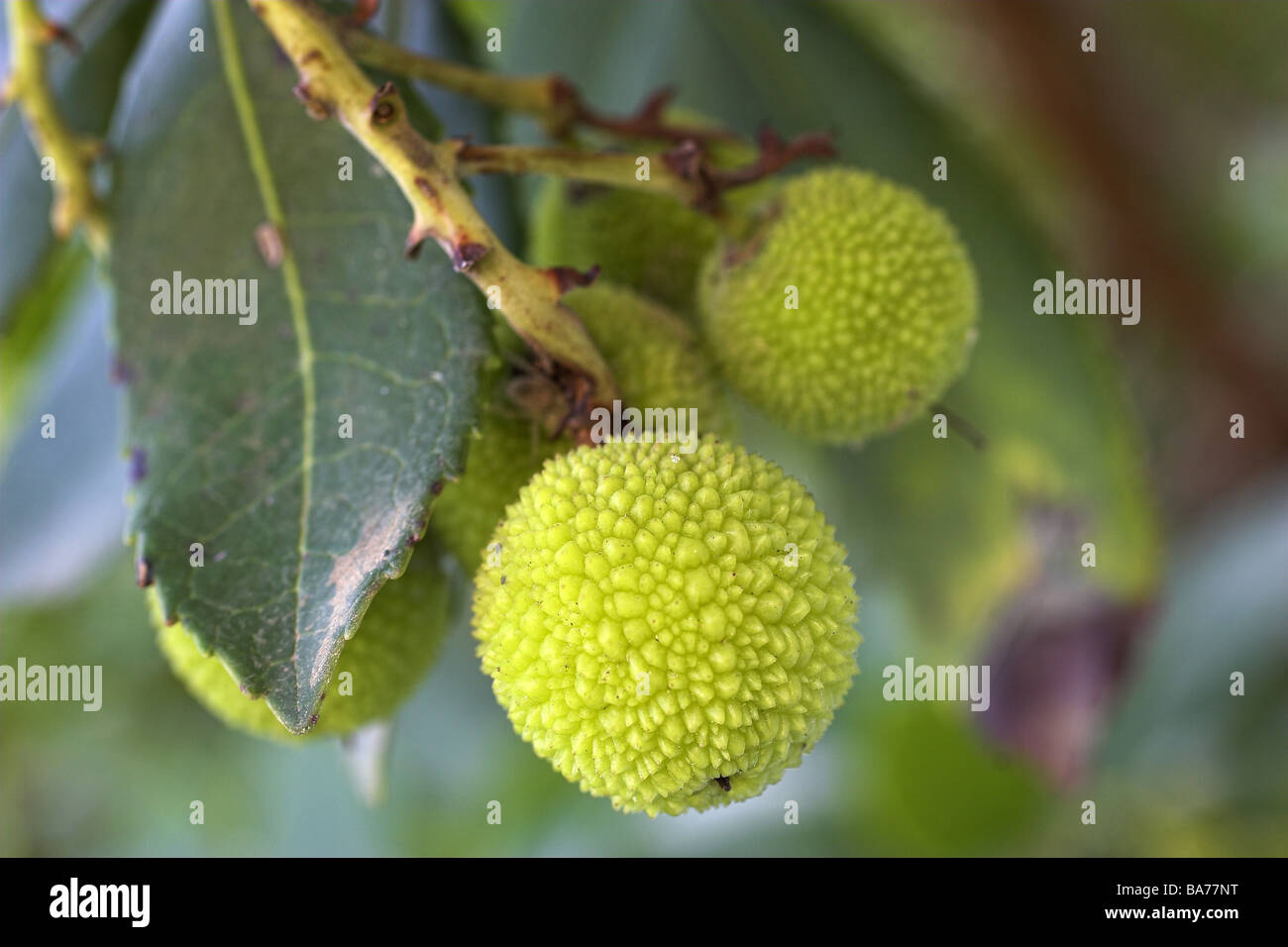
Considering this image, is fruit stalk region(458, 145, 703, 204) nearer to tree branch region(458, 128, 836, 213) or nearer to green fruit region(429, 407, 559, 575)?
tree branch region(458, 128, 836, 213)

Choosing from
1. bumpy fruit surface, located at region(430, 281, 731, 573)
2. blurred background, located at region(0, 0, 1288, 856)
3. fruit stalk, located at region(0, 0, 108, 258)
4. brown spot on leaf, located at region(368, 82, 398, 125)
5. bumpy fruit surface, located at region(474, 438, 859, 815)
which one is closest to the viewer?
bumpy fruit surface, located at region(474, 438, 859, 815)

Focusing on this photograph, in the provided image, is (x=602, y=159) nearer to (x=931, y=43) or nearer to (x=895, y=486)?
(x=895, y=486)

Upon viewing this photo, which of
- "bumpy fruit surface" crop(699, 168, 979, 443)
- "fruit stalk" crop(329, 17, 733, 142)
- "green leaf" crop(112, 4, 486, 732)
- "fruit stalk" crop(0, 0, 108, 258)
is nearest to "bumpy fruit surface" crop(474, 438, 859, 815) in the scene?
"green leaf" crop(112, 4, 486, 732)

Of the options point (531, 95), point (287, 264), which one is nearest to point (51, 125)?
point (287, 264)

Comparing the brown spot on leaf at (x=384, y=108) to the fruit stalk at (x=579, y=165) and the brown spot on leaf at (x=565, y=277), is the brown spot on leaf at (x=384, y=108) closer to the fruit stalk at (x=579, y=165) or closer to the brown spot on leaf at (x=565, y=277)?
the fruit stalk at (x=579, y=165)

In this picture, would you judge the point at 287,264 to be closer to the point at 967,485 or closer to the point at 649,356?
the point at 649,356

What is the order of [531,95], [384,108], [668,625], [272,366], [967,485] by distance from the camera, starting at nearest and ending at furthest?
[668,625] → [384,108] → [272,366] → [531,95] → [967,485]
